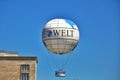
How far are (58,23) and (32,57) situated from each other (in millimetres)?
53872

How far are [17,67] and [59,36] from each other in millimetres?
55336

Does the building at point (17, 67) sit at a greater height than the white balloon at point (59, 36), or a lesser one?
lesser

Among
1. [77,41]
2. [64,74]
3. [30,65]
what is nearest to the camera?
[64,74]

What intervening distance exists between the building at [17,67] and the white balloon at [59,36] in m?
52.1

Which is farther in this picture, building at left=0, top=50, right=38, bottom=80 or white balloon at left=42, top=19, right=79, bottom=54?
building at left=0, top=50, right=38, bottom=80

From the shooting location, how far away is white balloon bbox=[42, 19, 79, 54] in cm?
7481

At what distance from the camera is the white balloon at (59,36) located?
74812mm

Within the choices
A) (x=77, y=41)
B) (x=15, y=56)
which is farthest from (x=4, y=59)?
(x=77, y=41)

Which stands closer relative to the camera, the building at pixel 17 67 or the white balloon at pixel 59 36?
the white balloon at pixel 59 36

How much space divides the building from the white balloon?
171ft

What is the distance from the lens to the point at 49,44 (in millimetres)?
74812

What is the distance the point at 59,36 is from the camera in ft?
247

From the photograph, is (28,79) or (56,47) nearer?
(56,47)

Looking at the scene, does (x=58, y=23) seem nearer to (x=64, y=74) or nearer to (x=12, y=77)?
(x=64, y=74)
